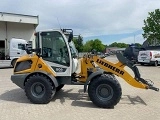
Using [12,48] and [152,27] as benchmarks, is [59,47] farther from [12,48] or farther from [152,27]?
[152,27]

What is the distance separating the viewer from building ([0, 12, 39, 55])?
27.4 m

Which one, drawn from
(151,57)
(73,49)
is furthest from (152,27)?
(73,49)

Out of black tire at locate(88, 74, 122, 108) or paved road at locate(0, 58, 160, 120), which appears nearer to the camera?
paved road at locate(0, 58, 160, 120)

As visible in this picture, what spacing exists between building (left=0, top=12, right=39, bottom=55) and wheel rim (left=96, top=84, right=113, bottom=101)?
68.2ft

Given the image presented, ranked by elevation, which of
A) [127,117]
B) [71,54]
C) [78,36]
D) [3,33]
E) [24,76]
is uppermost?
[3,33]

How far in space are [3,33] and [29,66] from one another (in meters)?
21.4

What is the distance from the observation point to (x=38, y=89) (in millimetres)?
7543

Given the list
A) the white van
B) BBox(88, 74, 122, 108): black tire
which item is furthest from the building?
BBox(88, 74, 122, 108): black tire

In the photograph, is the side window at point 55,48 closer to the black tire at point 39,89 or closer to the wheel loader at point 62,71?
the wheel loader at point 62,71

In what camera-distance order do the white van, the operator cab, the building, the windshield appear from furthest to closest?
the building < the white van < the windshield < the operator cab

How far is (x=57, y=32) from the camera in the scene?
7715 millimetres

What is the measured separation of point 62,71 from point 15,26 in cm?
2325

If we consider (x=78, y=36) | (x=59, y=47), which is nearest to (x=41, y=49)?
(x=59, y=47)

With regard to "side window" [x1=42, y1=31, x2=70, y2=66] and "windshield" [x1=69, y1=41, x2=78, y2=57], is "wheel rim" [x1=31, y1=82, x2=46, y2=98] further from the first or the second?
"windshield" [x1=69, y1=41, x2=78, y2=57]
